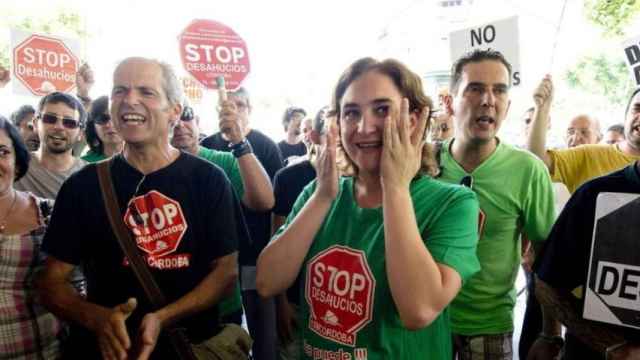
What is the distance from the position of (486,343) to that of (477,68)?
1.20m

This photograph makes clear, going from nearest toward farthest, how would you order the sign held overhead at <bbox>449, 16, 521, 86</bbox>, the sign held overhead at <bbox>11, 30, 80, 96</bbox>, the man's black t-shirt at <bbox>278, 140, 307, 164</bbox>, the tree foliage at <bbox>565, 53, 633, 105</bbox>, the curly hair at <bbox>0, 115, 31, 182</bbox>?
the curly hair at <bbox>0, 115, 31, 182</bbox> → the sign held overhead at <bbox>449, 16, 521, 86</bbox> → the sign held overhead at <bbox>11, 30, 80, 96</bbox> → the man's black t-shirt at <bbox>278, 140, 307, 164</bbox> → the tree foliage at <bbox>565, 53, 633, 105</bbox>

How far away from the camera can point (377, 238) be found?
4.86 ft

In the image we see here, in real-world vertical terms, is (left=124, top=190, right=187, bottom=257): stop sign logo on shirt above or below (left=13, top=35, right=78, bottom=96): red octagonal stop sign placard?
below

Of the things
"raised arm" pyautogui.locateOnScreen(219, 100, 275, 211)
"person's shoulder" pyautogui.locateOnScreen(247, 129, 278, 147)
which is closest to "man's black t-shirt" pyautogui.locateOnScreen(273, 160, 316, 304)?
"raised arm" pyautogui.locateOnScreen(219, 100, 275, 211)

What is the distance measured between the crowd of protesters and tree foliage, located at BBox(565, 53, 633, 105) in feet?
51.6

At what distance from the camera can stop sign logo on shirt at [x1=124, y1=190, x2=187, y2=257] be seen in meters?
1.90

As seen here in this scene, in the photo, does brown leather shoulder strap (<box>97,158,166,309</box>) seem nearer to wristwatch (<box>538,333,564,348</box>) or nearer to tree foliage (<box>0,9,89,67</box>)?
wristwatch (<box>538,333,564,348</box>)

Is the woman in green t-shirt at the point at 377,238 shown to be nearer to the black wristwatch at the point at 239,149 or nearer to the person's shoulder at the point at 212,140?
the black wristwatch at the point at 239,149

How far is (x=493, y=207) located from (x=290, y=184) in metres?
1.18

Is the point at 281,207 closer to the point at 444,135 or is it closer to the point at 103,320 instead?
the point at 103,320

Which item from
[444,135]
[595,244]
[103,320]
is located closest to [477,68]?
[595,244]

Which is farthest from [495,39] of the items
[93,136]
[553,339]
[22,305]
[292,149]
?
[292,149]

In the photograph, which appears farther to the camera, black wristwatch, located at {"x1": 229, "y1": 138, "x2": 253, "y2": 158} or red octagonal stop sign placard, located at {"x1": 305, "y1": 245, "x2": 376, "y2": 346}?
black wristwatch, located at {"x1": 229, "y1": 138, "x2": 253, "y2": 158}

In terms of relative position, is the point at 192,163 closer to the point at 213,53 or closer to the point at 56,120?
the point at 56,120
